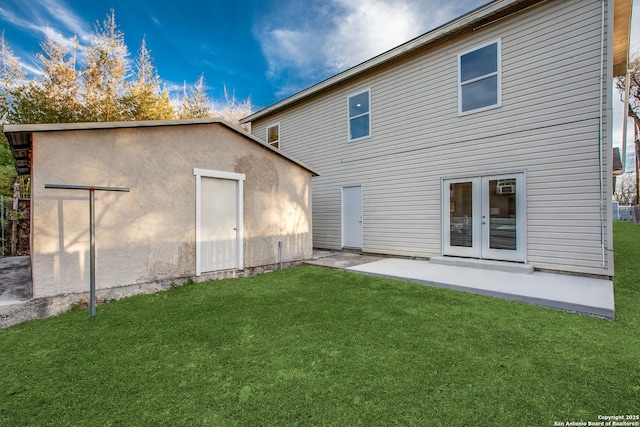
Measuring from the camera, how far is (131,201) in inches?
172

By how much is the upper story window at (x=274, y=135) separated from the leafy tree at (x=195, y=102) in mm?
8010

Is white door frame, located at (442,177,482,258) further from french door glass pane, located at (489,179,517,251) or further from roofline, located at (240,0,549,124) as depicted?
roofline, located at (240,0,549,124)

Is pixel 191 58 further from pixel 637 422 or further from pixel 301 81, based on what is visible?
pixel 637 422

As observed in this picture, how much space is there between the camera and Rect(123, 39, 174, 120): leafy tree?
13.3 metres

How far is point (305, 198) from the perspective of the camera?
7180 mm

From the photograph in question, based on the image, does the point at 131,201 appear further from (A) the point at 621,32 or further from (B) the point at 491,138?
(A) the point at 621,32

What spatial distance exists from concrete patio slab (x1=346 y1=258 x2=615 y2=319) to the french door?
1.95 feet

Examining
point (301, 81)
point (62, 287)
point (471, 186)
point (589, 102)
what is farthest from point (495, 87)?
point (301, 81)

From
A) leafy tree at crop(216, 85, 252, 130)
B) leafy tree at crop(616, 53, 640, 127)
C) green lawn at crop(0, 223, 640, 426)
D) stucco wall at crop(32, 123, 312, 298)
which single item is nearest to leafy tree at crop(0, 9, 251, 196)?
leafy tree at crop(216, 85, 252, 130)

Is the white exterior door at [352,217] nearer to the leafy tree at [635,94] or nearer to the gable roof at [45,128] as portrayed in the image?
the gable roof at [45,128]

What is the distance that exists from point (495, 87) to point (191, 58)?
16.4 m

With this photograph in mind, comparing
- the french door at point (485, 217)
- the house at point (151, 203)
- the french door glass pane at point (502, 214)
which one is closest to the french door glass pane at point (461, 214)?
the french door at point (485, 217)

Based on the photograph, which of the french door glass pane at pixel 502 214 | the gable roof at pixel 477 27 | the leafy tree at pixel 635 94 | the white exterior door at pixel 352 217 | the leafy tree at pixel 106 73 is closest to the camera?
the gable roof at pixel 477 27

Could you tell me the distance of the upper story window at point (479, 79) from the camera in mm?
6090
